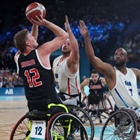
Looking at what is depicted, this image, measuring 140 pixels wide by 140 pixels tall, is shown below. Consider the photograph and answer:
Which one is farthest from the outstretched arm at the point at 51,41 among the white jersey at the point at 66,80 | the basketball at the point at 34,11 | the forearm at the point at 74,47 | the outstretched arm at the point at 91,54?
the white jersey at the point at 66,80

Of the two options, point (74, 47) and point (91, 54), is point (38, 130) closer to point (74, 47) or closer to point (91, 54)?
point (91, 54)

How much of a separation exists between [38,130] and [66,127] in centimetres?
36

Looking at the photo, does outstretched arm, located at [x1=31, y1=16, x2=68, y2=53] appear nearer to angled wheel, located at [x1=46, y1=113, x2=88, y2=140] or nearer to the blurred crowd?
angled wheel, located at [x1=46, y1=113, x2=88, y2=140]

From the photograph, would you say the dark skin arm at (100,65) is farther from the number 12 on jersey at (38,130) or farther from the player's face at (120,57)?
the number 12 on jersey at (38,130)

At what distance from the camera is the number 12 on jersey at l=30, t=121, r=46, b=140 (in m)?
4.20

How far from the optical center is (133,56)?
2208 cm

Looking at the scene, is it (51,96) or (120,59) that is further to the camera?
(120,59)

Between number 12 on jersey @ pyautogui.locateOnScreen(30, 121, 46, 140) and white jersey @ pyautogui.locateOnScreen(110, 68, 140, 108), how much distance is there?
1.24 meters

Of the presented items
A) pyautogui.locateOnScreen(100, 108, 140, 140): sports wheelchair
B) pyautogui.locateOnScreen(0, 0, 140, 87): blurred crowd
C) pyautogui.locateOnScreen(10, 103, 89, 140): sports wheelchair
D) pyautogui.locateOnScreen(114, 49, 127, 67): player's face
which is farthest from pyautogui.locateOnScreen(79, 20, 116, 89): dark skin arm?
pyautogui.locateOnScreen(0, 0, 140, 87): blurred crowd

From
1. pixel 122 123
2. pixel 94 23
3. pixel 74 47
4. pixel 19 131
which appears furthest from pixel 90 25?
pixel 122 123

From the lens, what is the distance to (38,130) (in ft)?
13.9

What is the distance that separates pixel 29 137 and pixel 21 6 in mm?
25232

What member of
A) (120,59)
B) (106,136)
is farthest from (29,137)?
(120,59)

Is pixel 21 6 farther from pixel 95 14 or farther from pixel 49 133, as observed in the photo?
pixel 49 133
